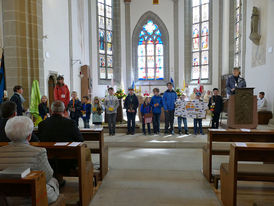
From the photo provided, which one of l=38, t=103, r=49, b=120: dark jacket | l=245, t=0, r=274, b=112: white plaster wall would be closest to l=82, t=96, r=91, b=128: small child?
l=38, t=103, r=49, b=120: dark jacket

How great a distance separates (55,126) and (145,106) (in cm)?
441

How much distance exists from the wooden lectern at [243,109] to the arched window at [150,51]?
1010 centimetres

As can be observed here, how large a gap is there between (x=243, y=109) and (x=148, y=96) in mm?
4507

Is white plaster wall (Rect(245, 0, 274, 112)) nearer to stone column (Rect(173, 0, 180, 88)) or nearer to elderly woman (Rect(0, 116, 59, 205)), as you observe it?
stone column (Rect(173, 0, 180, 88))

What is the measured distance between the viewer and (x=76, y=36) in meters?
11.8

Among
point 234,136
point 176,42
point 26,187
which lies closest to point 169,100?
point 234,136

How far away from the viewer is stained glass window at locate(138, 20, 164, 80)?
53.2 feet

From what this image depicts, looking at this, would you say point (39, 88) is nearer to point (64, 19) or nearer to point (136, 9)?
point (64, 19)

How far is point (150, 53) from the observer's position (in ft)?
54.1

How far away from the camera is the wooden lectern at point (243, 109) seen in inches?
239

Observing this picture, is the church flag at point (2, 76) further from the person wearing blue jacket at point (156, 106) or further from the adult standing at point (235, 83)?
the adult standing at point (235, 83)

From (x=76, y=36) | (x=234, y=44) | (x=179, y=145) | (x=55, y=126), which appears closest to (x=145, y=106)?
(x=179, y=145)

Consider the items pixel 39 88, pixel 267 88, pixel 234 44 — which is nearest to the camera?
pixel 39 88

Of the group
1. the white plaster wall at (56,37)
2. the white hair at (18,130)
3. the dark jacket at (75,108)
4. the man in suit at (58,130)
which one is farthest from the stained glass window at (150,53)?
the white hair at (18,130)
